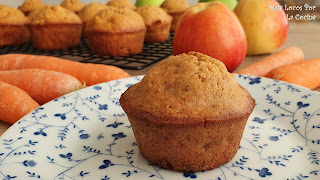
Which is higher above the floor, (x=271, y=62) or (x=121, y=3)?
(x=121, y=3)

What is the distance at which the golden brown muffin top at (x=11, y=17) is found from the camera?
11.7 ft

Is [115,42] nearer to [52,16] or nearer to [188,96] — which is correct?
[52,16]

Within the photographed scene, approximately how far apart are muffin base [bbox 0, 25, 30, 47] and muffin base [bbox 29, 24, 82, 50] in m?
0.36

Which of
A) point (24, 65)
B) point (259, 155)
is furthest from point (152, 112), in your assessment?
point (24, 65)

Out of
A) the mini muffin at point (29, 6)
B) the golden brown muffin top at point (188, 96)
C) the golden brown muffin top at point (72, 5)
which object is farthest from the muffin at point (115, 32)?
the mini muffin at point (29, 6)

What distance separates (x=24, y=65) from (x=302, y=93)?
2.13 metres

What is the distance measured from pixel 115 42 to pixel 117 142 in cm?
185

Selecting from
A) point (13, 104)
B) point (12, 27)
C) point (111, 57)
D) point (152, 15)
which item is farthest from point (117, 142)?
point (12, 27)

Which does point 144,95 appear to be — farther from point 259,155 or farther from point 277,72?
point 277,72

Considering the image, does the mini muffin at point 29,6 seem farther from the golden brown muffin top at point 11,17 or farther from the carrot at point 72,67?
the carrot at point 72,67

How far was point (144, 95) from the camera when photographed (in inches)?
49.8

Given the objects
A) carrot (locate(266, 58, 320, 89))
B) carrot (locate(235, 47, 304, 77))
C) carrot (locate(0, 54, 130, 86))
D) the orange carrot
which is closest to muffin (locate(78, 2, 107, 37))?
carrot (locate(0, 54, 130, 86))

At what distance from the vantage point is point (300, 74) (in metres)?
2.19

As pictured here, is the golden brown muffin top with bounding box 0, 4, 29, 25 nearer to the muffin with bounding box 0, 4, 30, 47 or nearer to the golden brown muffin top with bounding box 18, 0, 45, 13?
the muffin with bounding box 0, 4, 30, 47
